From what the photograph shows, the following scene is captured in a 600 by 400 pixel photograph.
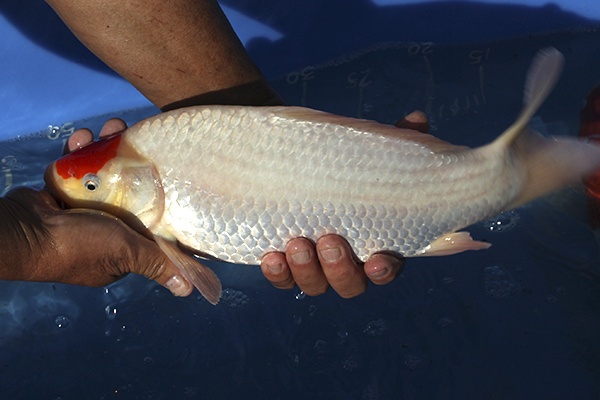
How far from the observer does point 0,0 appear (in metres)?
2.76

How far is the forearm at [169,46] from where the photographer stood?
1.93m

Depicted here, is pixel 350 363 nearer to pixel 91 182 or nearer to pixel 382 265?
pixel 382 265

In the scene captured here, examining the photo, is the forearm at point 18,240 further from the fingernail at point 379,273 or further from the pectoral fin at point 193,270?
the fingernail at point 379,273

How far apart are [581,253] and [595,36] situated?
1.07 meters

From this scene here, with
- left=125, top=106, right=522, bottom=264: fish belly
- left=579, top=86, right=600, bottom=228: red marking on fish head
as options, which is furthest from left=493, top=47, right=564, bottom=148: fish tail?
left=579, top=86, right=600, bottom=228: red marking on fish head

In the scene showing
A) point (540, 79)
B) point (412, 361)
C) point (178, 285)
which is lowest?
point (412, 361)

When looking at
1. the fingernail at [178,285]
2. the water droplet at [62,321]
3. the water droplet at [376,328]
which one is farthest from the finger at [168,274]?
the water droplet at [62,321]

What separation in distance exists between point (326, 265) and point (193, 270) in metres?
0.30

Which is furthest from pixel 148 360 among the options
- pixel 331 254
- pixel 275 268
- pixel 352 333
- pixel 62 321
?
pixel 331 254

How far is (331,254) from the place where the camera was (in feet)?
5.28

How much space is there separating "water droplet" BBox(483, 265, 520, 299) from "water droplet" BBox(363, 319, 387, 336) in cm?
37

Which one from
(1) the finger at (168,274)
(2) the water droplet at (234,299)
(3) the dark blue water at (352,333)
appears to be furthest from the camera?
(2) the water droplet at (234,299)

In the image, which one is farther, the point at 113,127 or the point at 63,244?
the point at 113,127

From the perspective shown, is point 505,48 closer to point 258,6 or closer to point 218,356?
point 258,6
